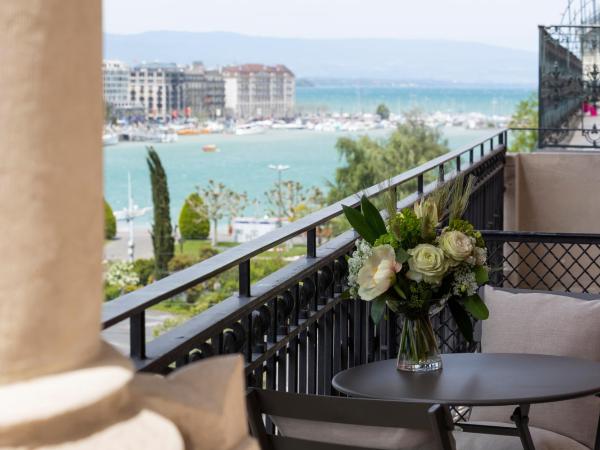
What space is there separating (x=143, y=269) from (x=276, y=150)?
25.7 meters

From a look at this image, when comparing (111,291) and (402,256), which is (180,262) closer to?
(111,291)

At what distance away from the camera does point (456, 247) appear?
2742 mm

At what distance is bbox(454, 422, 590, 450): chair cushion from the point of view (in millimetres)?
2846

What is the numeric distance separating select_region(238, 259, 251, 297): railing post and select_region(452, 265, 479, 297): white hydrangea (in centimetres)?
65

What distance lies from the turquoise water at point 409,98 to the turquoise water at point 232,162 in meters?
2.50

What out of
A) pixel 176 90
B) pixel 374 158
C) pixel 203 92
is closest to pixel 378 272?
pixel 374 158

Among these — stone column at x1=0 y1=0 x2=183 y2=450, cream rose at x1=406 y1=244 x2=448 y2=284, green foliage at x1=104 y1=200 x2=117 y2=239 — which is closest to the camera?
stone column at x1=0 y1=0 x2=183 y2=450

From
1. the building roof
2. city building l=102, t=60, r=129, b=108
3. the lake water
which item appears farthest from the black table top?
the building roof

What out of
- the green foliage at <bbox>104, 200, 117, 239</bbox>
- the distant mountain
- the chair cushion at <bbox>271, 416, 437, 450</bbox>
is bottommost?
the green foliage at <bbox>104, 200, 117, 239</bbox>

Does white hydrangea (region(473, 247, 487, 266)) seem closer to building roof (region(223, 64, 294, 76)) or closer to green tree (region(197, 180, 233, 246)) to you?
green tree (region(197, 180, 233, 246))

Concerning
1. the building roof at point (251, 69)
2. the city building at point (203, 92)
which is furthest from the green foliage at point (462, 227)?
the building roof at point (251, 69)

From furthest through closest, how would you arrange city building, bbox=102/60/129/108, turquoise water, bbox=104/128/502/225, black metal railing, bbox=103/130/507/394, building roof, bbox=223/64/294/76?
1. building roof, bbox=223/64/294/76
2. city building, bbox=102/60/129/108
3. turquoise water, bbox=104/128/502/225
4. black metal railing, bbox=103/130/507/394

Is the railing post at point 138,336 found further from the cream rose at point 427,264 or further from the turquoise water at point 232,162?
the turquoise water at point 232,162

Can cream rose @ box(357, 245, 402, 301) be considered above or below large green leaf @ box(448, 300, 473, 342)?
above
